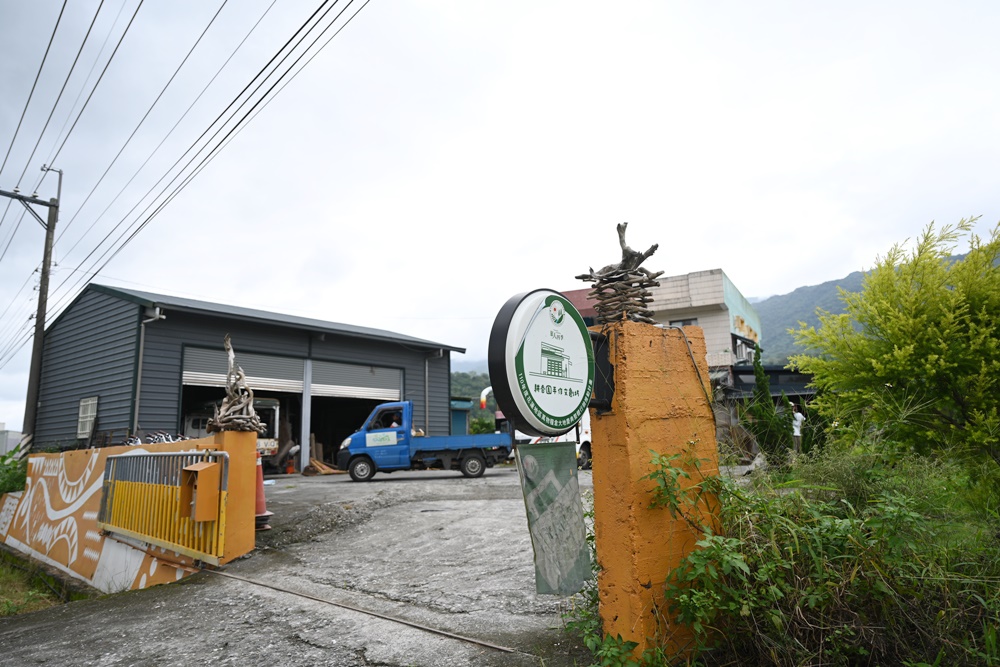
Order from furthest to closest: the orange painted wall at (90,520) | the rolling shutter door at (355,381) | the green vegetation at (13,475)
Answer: the rolling shutter door at (355,381), the green vegetation at (13,475), the orange painted wall at (90,520)

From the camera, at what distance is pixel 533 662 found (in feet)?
11.4

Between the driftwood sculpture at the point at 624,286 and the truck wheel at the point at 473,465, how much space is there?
12.5m

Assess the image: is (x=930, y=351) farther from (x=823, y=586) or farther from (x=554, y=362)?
(x=554, y=362)

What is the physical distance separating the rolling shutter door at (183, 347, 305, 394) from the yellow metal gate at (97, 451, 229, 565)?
24.5 feet

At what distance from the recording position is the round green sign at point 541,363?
2910 millimetres

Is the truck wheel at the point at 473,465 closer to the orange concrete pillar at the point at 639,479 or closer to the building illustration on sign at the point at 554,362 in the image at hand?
the orange concrete pillar at the point at 639,479

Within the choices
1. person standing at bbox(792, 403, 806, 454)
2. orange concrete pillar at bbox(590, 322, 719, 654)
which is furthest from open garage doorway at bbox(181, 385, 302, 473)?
orange concrete pillar at bbox(590, 322, 719, 654)

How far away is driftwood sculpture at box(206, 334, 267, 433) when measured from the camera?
714 centimetres

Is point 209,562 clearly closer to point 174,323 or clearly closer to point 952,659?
point 952,659

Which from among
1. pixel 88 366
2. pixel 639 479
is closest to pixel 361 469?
pixel 88 366

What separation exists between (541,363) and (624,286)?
35.2 inches

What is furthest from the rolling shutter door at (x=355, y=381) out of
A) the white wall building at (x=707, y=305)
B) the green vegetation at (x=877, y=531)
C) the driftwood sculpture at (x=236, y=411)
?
the green vegetation at (x=877, y=531)

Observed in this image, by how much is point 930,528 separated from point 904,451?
1665 millimetres

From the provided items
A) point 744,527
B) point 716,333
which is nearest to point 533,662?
point 744,527
